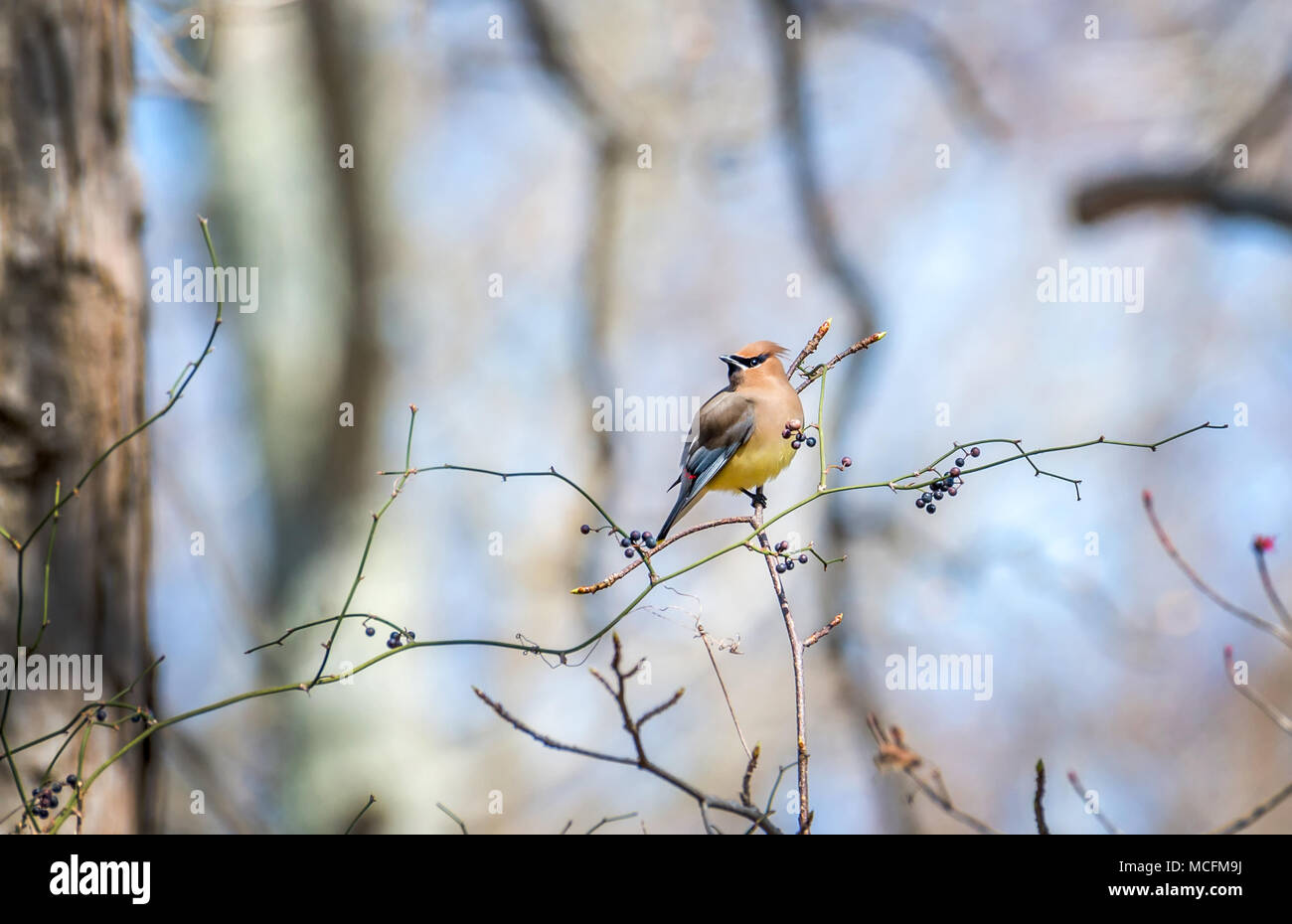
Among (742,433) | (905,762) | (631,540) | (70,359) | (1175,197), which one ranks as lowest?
(905,762)

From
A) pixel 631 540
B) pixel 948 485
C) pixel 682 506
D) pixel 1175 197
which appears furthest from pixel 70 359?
pixel 1175 197

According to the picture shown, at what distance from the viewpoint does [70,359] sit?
200cm

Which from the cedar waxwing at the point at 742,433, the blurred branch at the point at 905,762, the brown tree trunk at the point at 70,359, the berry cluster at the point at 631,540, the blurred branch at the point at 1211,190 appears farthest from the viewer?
the blurred branch at the point at 1211,190

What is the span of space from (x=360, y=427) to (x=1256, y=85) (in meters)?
4.34

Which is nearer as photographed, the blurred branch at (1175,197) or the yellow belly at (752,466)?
the yellow belly at (752,466)

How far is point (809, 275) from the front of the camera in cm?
447

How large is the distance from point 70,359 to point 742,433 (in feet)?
4.68

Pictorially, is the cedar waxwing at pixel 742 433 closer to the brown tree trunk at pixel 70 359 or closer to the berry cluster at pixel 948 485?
the berry cluster at pixel 948 485

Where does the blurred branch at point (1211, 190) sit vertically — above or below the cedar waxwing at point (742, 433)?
above

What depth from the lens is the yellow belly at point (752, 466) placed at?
170 cm

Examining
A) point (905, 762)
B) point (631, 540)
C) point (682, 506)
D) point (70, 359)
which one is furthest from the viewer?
point (70, 359)

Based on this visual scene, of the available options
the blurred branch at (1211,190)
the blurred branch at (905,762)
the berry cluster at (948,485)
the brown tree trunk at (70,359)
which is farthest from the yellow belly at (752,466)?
the blurred branch at (1211,190)

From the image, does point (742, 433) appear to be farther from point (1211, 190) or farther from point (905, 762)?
point (1211, 190)
